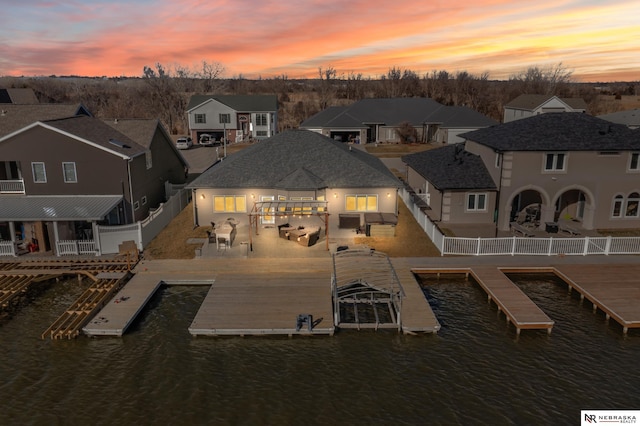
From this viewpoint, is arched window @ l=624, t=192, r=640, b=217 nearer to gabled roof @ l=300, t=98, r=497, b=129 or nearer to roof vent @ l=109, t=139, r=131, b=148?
roof vent @ l=109, t=139, r=131, b=148

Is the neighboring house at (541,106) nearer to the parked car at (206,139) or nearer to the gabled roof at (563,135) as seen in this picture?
the gabled roof at (563,135)

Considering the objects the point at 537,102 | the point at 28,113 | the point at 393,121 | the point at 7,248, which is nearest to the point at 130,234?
the point at 7,248

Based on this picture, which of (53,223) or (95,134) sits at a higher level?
(95,134)

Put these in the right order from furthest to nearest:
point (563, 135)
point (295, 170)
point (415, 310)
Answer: point (295, 170) → point (563, 135) → point (415, 310)

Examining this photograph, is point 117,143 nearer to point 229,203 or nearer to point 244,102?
point 229,203

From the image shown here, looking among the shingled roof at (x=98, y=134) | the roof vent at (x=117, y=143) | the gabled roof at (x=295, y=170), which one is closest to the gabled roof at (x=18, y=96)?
the shingled roof at (x=98, y=134)

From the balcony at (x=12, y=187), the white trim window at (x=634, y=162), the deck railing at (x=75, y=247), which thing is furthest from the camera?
the white trim window at (x=634, y=162)
